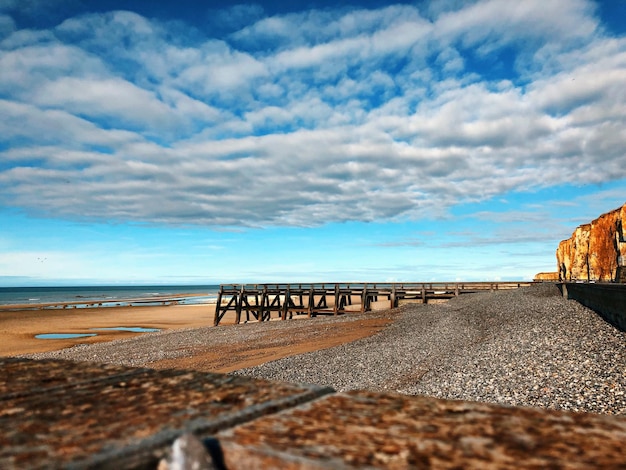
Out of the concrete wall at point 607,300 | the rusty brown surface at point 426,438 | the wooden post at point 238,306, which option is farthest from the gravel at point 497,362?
the wooden post at point 238,306

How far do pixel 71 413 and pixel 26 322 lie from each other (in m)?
49.0

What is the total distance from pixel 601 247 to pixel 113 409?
58.4m

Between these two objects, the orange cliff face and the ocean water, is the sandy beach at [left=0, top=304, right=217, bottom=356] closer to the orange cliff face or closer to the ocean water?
the ocean water

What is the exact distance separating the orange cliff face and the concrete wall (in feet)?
82.6

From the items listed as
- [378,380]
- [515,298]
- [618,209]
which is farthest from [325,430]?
[618,209]

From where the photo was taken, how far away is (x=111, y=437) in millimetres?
978

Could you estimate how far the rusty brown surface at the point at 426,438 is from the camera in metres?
0.84

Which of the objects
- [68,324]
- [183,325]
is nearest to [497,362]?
[183,325]

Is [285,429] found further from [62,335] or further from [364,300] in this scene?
[62,335]

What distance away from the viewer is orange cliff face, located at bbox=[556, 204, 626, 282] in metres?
43.6

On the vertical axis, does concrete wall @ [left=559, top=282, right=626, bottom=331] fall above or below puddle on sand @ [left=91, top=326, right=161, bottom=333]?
above

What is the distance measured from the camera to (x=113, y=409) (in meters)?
1.20

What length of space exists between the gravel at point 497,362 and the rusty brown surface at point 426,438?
8.19m

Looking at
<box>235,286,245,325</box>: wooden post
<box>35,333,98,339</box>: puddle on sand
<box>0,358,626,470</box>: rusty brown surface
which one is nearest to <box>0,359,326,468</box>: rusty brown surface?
<box>0,358,626,470</box>: rusty brown surface
